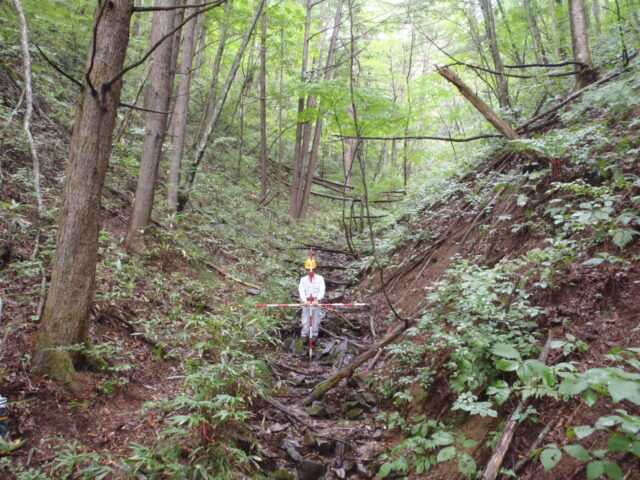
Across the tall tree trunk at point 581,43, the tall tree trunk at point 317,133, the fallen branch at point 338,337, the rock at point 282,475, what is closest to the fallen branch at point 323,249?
the tall tree trunk at point 317,133

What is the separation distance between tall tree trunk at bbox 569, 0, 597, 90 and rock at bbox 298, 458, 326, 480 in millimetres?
7679

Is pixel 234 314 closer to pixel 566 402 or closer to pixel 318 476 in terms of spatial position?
pixel 318 476

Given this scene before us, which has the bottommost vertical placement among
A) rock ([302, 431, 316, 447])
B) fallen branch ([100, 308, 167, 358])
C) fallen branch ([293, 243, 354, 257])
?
rock ([302, 431, 316, 447])

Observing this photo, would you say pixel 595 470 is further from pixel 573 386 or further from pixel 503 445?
pixel 503 445

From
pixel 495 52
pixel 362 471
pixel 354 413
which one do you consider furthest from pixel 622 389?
pixel 495 52

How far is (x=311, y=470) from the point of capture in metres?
3.89

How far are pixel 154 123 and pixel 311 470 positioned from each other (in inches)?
285

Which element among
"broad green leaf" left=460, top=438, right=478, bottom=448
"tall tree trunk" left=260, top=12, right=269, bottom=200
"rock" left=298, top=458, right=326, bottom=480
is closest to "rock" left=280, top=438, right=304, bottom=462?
"rock" left=298, top=458, right=326, bottom=480

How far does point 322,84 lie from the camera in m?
12.1

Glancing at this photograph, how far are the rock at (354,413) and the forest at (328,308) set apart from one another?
0.09 feet

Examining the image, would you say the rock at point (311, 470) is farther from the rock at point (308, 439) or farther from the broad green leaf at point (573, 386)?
the broad green leaf at point (573, 386)

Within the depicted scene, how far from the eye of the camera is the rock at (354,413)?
496 cm

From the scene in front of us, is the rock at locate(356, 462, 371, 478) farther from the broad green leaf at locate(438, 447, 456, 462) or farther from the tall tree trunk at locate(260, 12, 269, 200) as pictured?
the tall tree trunk at locate(260, 12, 269, 200)

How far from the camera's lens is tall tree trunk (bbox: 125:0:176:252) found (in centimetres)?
792
